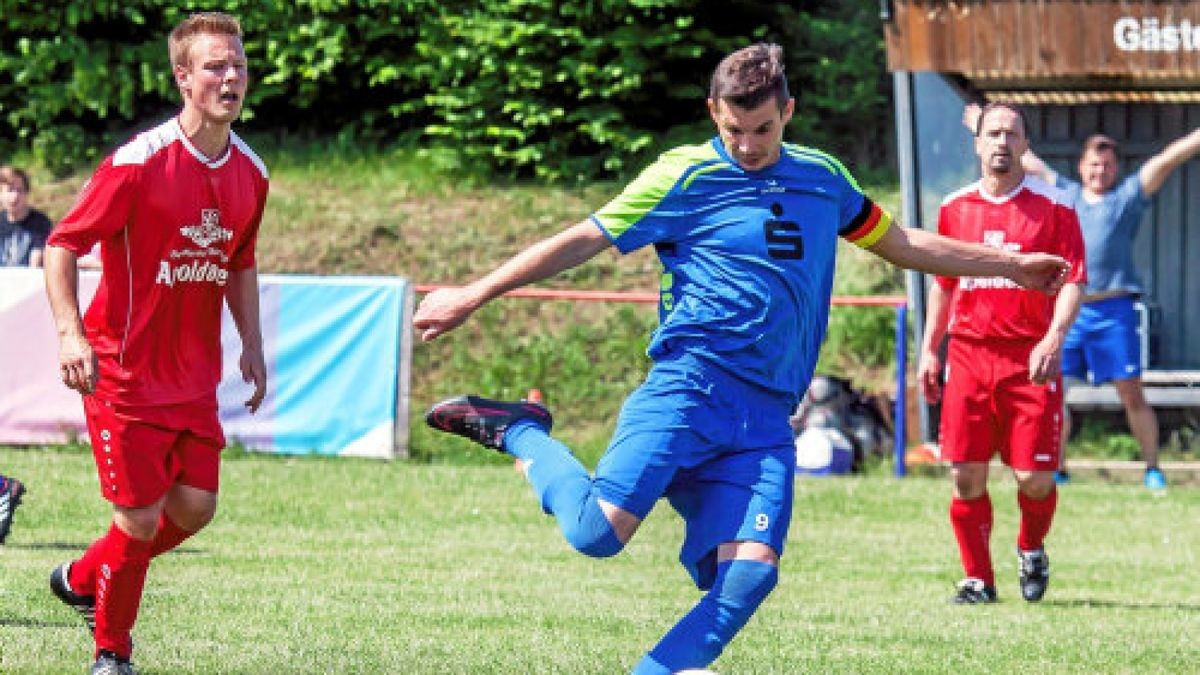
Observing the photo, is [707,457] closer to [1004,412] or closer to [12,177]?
[1004,412]

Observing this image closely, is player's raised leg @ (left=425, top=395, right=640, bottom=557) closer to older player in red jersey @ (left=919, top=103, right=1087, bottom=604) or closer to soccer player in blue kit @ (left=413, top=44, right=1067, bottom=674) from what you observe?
soccer player in blue kit @ (left=413, top=44, right=1067, bottom=674)

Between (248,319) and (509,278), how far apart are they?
1.41m

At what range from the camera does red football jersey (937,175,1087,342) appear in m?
10.4

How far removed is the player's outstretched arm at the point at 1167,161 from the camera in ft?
50.0

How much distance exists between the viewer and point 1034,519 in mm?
10477

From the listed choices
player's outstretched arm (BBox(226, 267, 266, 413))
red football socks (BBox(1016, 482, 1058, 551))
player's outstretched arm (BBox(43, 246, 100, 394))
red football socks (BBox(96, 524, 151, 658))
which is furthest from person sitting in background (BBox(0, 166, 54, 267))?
player's outstretched arm (BBox(43, 246, 100, 394))

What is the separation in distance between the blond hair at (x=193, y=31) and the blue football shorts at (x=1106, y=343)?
9.44 meters

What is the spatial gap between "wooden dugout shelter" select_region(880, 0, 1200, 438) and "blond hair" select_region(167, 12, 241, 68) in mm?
9702

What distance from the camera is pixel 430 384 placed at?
18422 millimetres

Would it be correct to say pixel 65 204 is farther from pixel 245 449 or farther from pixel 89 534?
pixel 89 534

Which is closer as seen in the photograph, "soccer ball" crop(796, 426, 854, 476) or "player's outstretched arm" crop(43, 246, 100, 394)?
"player's outstretched arm" crop(43, 246, 100, 394)

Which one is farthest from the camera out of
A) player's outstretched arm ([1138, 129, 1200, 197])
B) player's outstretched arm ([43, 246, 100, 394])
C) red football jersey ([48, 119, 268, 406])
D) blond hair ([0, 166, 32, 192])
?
blond hair ([0, 166, 32, 192])

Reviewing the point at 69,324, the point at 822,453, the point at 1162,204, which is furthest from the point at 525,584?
the point at 1162,204

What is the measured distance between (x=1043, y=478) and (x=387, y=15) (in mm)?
11698
